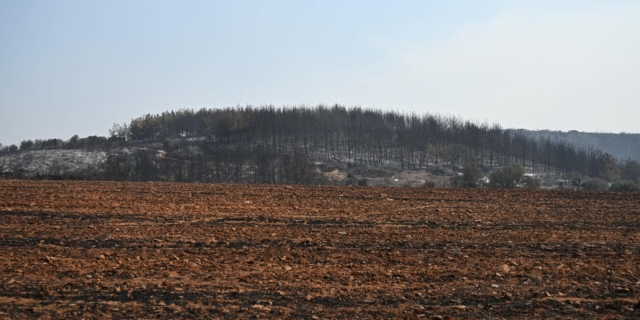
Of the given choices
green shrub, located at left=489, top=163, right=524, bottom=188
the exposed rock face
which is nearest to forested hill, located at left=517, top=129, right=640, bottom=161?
green shrub, located at left=489, top=163, right=524, bottom=188

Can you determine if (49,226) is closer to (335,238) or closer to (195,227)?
(195,227)

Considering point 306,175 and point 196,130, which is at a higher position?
point 196,130

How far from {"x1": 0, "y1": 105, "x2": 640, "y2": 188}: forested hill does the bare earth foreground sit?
120 ft

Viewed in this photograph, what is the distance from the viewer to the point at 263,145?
7319 centimetres

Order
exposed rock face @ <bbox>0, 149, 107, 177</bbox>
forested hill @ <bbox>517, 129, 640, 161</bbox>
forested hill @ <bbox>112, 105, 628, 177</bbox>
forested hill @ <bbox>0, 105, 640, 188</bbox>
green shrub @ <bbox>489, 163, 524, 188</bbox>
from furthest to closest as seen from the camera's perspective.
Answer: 1. forested hill @ <bbox>517, 129, 640, 161</bbox>
2. forested hill @ <bbox>112, 105, 628, 177</bbox>
3. forested hill @ <bbox>0, 105, 640, 188</bbox>
4. exposed rock face @ <bbox>0, 149, 107, 177</bbox>
5. green shrub @ <bbox>489, 163, 524, 188</bbox>

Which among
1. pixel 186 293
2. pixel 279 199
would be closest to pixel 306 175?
pixel 279 199

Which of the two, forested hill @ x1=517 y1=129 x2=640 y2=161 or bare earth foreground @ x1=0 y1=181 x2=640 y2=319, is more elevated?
forested hill @ x1=517 y1=129 x2=640 y2=161

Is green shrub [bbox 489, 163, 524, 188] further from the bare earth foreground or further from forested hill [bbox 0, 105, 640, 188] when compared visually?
the bare earth foreground

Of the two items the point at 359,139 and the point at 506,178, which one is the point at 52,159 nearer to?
the point at 359,139

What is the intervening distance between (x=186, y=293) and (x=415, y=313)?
2938mm

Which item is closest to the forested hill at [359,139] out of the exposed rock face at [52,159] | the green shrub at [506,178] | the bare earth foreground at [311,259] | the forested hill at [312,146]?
the forested hill at [312,146]

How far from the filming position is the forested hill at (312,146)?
58228 mm

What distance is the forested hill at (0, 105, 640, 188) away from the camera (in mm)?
58228

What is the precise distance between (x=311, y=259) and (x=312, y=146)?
6603cm
